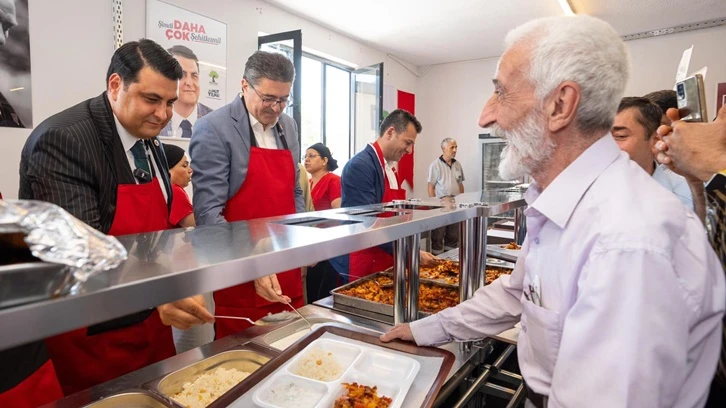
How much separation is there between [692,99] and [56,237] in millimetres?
1808

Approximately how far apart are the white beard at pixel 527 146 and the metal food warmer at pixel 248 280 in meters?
0.31

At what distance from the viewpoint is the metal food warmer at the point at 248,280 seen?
1.59 ft

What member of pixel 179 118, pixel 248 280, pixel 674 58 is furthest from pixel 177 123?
pixel 674 58

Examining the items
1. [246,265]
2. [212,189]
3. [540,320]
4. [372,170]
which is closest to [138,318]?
[212,189]

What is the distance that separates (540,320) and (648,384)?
261 millimetres

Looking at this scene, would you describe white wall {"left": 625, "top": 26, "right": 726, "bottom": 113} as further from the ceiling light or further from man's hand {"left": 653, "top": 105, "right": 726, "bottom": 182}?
man's hand {"left": 653, "top": 105, "right": 726, "bottom": 182}

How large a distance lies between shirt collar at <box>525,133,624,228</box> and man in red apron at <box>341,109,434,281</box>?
5.26 feet

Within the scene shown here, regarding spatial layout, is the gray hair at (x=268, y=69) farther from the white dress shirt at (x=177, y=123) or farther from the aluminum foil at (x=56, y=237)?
the white dress shirt at (x=177, y=123)

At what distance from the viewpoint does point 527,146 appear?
1.13 metres

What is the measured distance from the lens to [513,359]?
193 centimetres

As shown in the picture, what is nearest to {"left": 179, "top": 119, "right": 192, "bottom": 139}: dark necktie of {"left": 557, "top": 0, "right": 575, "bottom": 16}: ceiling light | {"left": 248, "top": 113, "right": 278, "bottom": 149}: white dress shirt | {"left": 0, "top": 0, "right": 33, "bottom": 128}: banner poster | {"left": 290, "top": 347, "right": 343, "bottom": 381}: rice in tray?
{"left": 0, "top": 0, "right": 33, "bottom": 128}: banner poster

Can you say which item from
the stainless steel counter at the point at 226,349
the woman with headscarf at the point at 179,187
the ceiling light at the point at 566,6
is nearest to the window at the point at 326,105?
the woman with headscarf at the point at 179,187

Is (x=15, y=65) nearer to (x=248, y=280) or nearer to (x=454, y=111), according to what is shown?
(x=248, y=280)

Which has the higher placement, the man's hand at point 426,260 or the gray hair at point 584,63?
the gray hair at point 584,63
